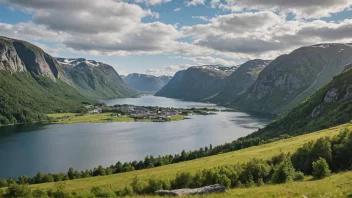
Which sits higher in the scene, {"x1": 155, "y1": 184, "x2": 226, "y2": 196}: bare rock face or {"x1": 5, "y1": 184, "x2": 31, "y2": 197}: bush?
{"x1": 155, "y1": 184, "x2": 226, "y2": 196}: bare rock face

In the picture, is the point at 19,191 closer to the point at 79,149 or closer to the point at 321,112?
the point at 79,149

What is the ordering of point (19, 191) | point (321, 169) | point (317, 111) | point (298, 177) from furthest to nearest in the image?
point (317, 111)
point (298, 177)
point (19, 191)
point (321, 169)

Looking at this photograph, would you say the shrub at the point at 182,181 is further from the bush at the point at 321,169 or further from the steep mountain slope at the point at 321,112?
the steep mountain slope at the point at 321,112

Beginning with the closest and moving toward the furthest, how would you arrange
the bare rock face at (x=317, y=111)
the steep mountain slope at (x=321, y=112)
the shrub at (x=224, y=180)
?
1. the shrub at (x=224, y=180)
2. the steep mountain slope at (x=321, y=112)
3. the bare rock face at (x=317, y=111)

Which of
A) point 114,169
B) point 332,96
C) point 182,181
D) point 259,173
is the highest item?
point 332,96

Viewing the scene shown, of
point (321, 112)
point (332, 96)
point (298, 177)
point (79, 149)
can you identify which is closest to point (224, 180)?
point (298, 177)

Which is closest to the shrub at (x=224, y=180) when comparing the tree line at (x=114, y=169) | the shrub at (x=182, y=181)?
the shrub at (x=182, y=181)

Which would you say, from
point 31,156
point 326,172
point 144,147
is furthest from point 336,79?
point 31,156

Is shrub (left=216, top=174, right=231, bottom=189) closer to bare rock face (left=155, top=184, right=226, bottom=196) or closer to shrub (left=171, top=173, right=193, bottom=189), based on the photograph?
shrub (left=171, top=173, right=193, bottom=189)

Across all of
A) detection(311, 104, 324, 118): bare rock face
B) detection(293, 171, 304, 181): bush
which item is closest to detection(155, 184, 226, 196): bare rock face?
detection(293, 171, 304, 181): bush
